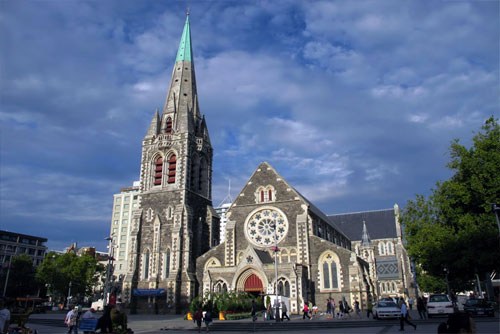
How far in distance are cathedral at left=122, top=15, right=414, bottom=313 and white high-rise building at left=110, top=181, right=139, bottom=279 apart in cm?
6267

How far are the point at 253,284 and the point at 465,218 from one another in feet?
60.0

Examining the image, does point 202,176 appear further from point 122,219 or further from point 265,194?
point 122,219

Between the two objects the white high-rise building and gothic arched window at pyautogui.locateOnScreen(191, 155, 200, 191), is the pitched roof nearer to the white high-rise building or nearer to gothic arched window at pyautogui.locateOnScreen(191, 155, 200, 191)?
gothic arched window at pyautogui.locateOnScreen(191, 155, 200, 191)

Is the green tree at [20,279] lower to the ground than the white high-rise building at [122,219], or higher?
lower

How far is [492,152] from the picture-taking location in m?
25.8

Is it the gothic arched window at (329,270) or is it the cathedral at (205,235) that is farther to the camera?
the gothic arched window at (329,270)

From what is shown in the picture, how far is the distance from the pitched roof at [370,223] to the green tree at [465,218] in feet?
112

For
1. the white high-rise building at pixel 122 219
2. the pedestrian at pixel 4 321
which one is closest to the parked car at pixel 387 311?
the pedestrian at pixel 4 321

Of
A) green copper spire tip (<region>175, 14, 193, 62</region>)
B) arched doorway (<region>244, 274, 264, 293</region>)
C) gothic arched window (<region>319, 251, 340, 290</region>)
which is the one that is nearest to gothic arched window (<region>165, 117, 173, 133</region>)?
green copper spire tip (<region>175, 14, 193, 62</region>)

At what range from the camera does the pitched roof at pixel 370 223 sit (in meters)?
65.0

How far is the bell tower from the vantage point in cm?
4041

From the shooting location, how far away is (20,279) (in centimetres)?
6109

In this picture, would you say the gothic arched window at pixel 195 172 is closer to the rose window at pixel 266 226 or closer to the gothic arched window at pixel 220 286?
the rose window at pixel 266 226

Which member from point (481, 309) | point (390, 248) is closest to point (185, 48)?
point (390, 248)
